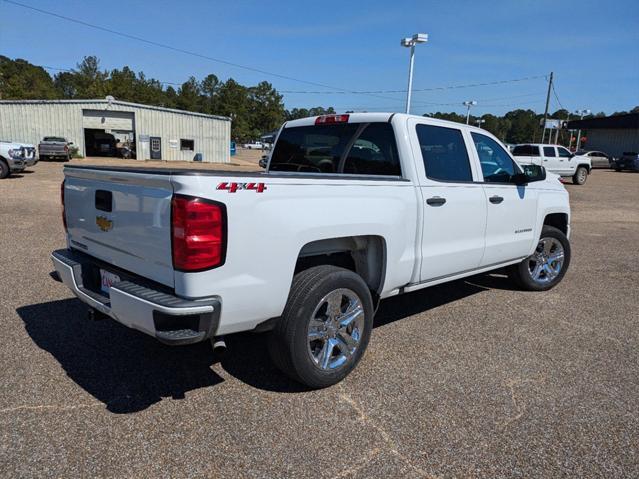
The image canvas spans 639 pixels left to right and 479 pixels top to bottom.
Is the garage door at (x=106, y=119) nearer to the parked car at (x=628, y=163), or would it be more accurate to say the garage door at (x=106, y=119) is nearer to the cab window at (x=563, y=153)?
the cab window at (x=563, y=153)

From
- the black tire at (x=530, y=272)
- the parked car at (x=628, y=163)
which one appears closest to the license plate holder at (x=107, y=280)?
the black tire at (x=530, y=272)

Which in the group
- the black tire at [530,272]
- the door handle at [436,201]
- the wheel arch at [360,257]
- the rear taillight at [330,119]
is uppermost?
the rear taillight at [330,119]

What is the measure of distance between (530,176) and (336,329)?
2.98 meters

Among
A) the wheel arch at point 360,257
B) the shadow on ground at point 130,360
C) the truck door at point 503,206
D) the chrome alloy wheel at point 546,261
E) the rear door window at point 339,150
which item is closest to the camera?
the shadow on ground at point 130,360

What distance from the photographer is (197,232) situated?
8.15 ft

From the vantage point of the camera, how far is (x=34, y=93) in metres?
74.8

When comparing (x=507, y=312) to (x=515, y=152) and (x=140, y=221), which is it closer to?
(x=140, y=221)

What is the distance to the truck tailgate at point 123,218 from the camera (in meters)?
2.63

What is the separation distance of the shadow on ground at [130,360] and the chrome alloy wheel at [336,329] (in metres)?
0.29

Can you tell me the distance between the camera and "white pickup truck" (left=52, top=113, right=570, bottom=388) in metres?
2.56

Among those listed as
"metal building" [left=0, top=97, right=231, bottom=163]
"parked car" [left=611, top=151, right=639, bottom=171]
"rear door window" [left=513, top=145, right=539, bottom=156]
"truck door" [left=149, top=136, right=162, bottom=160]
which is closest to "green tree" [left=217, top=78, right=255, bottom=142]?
"metal building" [left=0, top=97, right=231, bottom=163]

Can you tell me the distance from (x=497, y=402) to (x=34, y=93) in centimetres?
8859

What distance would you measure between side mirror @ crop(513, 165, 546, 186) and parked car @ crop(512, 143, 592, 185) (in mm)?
19150

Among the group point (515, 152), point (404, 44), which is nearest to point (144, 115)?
point (404, 44)
